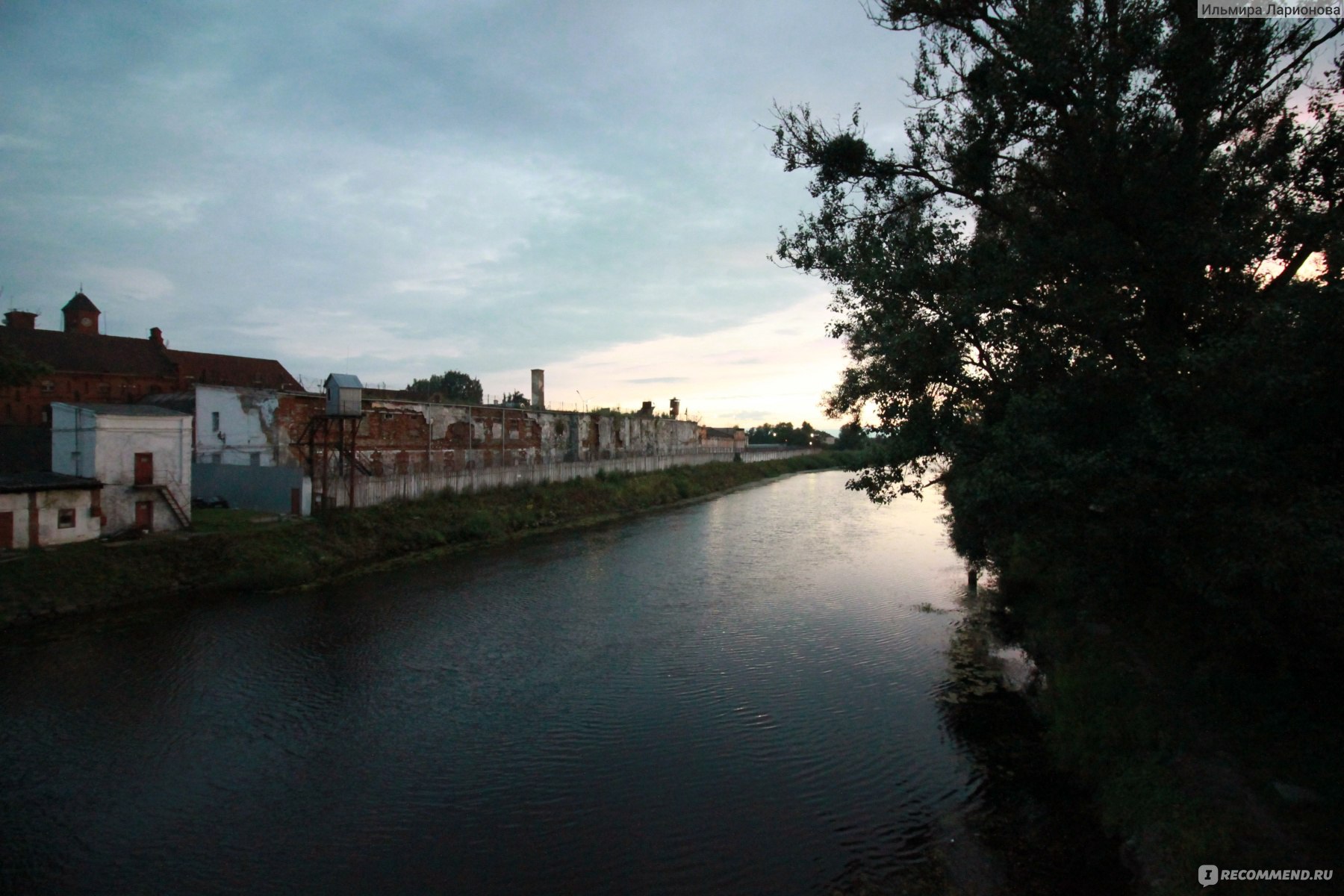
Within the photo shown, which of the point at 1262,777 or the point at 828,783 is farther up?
the point at 1262,777

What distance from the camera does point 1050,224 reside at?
988 cm

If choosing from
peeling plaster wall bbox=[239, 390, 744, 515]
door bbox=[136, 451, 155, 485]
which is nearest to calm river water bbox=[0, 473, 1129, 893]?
door bbox=[136, 451, 155, 485]

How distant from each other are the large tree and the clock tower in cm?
5807

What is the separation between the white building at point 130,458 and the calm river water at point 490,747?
4911mm

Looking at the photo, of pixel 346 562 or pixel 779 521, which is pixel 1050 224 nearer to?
pixel 346 562

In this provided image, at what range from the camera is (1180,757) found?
773 cm

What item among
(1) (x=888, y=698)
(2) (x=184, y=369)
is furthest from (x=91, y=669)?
(2) (x=184, y=369)

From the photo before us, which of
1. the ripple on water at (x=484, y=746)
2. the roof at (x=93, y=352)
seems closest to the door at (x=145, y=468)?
the ripple on water at (x=484, y=746)

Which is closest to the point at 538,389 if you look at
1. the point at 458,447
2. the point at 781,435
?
the point at 458,447

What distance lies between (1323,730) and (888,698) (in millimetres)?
6170

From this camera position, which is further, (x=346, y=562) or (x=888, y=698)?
(x=346, y=562)

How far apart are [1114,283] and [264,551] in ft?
70.6

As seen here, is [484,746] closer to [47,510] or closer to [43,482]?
[47,510]

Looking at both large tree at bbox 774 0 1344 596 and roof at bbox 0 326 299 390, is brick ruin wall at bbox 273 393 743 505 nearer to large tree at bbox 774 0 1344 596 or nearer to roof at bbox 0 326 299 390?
roof at bbox 0 326 299 390
